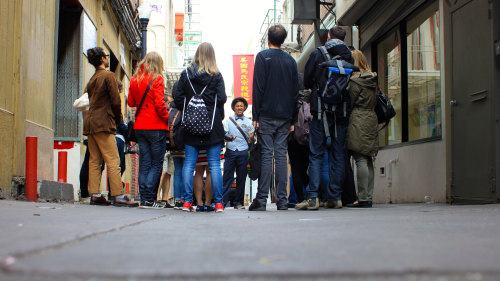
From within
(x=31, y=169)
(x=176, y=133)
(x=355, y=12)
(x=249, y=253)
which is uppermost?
(x=355, y=12)

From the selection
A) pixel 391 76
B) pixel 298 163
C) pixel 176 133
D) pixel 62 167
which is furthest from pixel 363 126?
pixel 62 167

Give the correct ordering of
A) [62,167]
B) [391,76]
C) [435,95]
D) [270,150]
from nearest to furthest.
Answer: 1. [270,150]
2. [62,167]
3. [435,95]
4. [391,76]

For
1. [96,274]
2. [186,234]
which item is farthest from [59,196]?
[96,274]

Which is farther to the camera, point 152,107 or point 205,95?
point 152,107

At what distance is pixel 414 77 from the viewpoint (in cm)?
982

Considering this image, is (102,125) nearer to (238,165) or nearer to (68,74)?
(238,165)

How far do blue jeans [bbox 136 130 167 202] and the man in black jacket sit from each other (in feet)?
4.19

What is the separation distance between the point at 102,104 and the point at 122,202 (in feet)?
3.93

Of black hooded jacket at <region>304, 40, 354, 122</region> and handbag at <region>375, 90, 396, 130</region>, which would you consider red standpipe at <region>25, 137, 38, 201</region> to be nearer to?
black hooded jacket at <region>304, 40, 354, 122</region>

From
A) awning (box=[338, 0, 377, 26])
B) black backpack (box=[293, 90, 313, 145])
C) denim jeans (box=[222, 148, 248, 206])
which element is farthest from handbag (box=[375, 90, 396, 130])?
awning (box=[338, 0, 377, 26])

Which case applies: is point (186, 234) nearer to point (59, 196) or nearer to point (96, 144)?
point (96, 144)

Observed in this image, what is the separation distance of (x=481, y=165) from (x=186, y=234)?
4802mm

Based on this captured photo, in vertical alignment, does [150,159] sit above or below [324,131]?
below

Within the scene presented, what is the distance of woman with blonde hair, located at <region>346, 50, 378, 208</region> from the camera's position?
7156mm
